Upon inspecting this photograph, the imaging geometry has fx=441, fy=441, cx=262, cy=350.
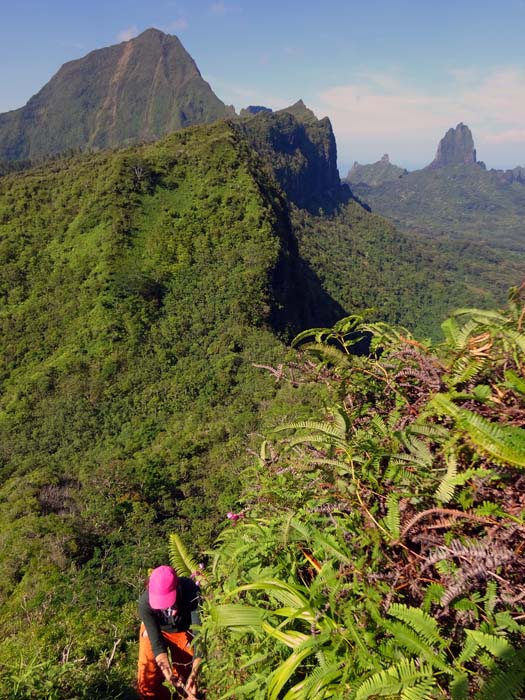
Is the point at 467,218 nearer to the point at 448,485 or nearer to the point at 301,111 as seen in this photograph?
the point at 301,111

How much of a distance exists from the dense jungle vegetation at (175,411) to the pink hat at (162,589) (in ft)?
1.19

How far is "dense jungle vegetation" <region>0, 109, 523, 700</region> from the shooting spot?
1.29m

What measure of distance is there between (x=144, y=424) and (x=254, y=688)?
19.2 m

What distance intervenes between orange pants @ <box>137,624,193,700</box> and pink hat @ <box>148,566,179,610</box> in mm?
227

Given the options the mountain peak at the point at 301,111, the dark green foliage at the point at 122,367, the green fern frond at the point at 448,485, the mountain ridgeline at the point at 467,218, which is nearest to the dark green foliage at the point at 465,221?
the mountain ridgeline at the point at 467,218

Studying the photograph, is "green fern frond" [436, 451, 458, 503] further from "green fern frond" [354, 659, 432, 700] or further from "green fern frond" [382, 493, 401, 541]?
"green fern frond" [354, 659, 432, 700]

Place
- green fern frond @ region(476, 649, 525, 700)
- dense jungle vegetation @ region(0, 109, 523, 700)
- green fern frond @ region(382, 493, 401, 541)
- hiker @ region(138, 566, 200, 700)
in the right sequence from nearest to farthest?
green fern frond @ region(476, 649, 525, 700)
green fern frond @ region(382, 493, 401, 541)
dense jungle vegetation @ region(0, 109, 523, 700)
hiker @ region(138, 566, 200, 700)

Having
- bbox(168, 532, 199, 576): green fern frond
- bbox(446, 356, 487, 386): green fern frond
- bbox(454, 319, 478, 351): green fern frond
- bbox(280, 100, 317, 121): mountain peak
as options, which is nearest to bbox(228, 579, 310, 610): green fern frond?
bbox(446, 356, 487, 386): green fern frond

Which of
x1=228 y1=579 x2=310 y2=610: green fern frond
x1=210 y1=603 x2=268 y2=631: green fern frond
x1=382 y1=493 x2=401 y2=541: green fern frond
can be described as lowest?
x1=210 y1=603 x2=268 y2=631: green fern frond

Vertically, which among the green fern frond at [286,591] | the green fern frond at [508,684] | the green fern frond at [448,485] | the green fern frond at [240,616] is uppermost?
the green fern frond at [448,485]

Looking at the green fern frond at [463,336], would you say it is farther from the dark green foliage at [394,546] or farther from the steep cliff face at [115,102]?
the steep cliff face at [115,102]

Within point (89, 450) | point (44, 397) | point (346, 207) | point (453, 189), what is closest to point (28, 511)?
point (89, 450)

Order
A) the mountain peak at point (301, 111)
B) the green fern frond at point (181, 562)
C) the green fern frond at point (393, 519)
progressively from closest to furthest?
the green fern frond at point (393, 519) < the green fern frond at point (181, 562) < the mountain peak at point (301, 111)

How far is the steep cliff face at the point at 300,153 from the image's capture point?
80.8 metres
